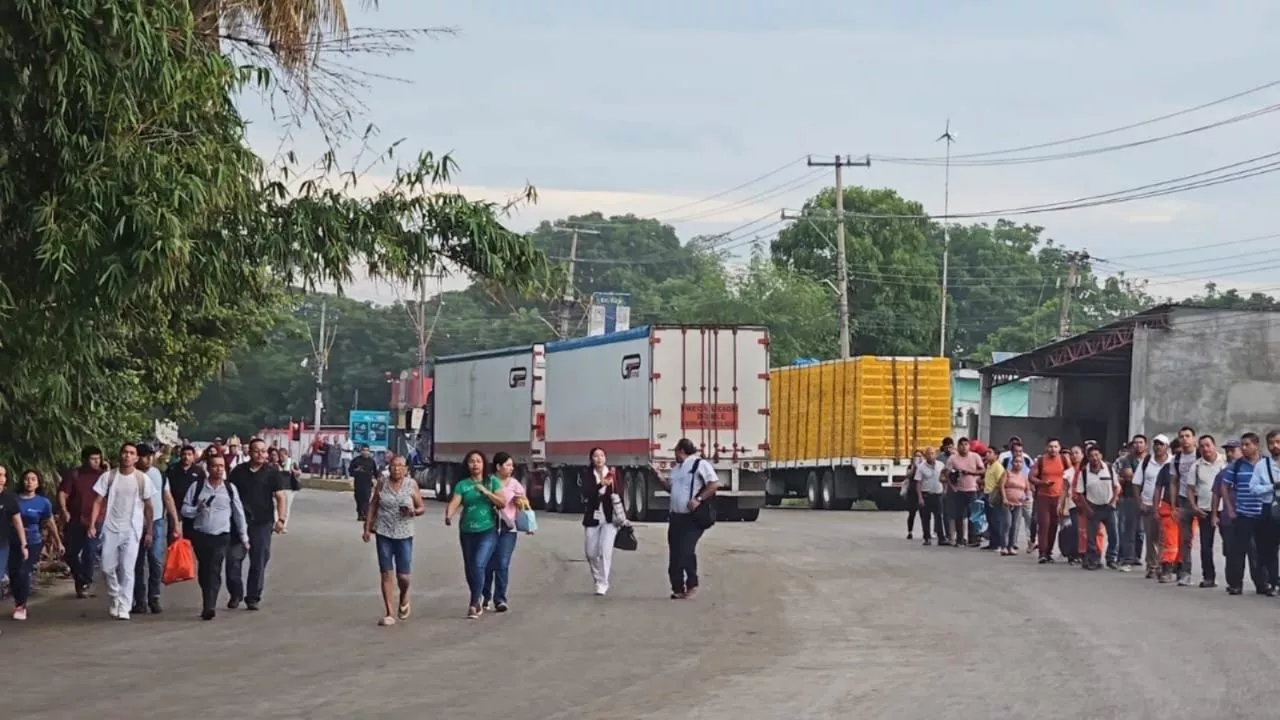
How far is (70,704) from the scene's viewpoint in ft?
41.0

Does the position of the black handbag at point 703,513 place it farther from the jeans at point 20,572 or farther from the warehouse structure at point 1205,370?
the warehouse structure at point 1205,370

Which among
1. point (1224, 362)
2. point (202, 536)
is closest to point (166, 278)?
point (202, 536)

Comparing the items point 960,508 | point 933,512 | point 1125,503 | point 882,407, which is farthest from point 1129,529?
point 882,407

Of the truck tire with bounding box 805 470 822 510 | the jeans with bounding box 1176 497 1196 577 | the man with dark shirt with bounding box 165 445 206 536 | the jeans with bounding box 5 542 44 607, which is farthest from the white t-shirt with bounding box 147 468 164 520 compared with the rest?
the truck tire with bounding box 805 470 822 510

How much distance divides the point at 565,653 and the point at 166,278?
4443 mm

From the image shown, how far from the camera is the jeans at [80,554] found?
820 inches

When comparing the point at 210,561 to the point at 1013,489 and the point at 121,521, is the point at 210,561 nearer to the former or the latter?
the point at 121,521

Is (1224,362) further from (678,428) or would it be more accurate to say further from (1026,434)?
(678,428)

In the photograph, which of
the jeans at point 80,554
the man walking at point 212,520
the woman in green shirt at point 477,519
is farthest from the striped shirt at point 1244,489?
the jeans at point 80,554

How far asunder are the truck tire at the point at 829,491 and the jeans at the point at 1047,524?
20.0m

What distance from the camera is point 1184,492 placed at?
22.6 meters

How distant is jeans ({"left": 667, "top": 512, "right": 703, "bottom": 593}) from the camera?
20484 mm

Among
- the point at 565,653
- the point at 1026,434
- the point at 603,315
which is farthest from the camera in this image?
the point at 603,315

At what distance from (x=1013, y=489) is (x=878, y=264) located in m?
62.1
